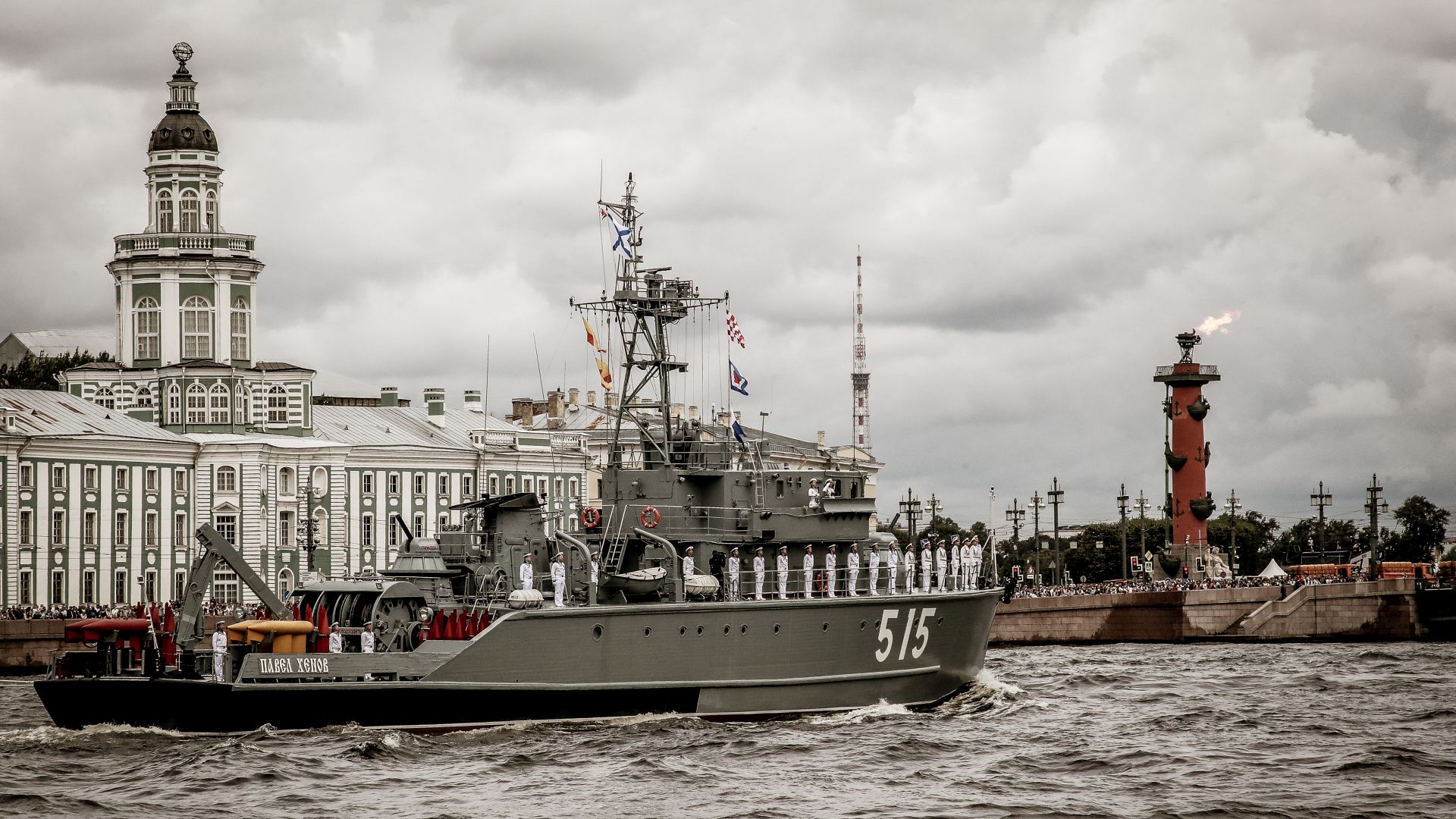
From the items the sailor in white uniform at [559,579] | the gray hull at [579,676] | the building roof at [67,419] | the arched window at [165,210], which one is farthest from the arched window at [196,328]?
the sailor in white uniform at [559,579]

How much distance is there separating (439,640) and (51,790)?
23.6ft

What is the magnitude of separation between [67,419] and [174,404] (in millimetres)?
6798

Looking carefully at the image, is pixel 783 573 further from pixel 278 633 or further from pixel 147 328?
pixel 147 328

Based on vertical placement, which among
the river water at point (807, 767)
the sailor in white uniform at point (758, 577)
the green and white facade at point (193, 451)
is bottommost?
the river water at point (807, 767)

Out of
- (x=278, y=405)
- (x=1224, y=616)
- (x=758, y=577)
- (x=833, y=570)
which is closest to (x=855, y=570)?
(x=833, y=570)

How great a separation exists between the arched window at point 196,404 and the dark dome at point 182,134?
10.6 metres

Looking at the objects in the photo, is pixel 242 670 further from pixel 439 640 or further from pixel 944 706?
pixel 944 706

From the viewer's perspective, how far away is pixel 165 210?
7869cm

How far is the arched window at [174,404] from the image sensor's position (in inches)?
3007

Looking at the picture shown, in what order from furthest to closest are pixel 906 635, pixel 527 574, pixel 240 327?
pixel 240 327 < pixel 906 635 < pixel 527 574

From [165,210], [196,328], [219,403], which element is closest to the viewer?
[219,403]

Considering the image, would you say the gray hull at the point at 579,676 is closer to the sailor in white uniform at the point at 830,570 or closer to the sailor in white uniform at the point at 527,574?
the sailor in white uniform at the point at 830,570

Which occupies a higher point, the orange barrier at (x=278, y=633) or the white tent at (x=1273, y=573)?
the orange barrier at (x=278, y=633)

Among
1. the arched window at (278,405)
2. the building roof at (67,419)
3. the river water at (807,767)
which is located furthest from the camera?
the arched window at (278,405)
